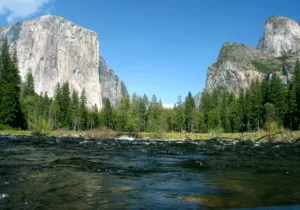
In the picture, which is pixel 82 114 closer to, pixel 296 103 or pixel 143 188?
pixel 296 103

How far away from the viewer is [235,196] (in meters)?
7.79

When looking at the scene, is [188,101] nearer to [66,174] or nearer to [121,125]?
[121,125]

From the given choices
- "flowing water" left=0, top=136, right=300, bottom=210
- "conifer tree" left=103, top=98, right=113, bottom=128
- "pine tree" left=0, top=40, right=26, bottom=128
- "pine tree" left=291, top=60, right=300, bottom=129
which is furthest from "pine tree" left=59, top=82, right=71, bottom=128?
"flowing water" left=0, top=136, right=300, bottom=210

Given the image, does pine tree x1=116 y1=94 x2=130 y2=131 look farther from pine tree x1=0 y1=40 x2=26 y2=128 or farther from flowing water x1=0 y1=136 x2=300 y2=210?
flowing water x1=0 y1=136 x2=300 y2=210

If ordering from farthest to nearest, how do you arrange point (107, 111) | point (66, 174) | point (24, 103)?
point (107, 111) < point (24, 103) < point (66, 174)

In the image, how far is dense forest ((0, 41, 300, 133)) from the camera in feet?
215

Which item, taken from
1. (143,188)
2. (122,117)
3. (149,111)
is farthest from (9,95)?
(149,111)

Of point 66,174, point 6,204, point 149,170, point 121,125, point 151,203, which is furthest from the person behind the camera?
point 121,125

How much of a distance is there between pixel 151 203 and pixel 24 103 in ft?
266

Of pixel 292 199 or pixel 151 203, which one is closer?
pixel 151 203

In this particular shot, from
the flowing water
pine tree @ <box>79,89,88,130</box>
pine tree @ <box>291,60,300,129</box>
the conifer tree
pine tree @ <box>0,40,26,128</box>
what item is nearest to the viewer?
the flowing water

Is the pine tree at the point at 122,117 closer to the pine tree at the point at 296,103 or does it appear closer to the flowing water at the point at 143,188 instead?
the pine tree at the point at 296,103

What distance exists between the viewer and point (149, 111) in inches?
4557

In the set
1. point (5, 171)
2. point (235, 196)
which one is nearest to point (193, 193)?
point (235, 196)
